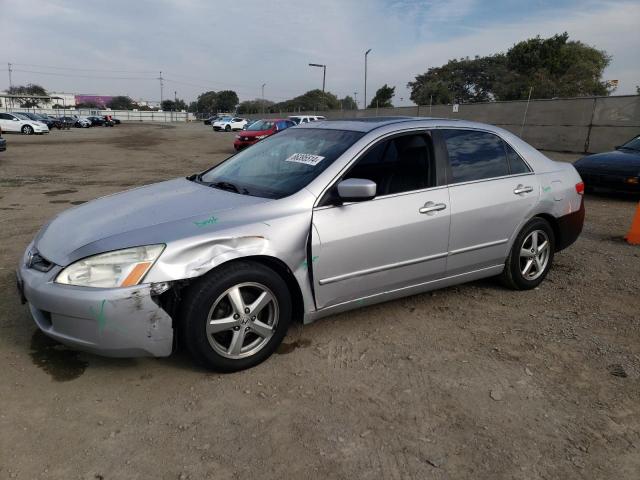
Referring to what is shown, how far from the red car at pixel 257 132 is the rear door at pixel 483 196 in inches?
530

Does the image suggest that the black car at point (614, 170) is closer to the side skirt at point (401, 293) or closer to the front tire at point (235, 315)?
the side skirt at point (401, 293)

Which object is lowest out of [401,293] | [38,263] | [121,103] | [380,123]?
[401,293]

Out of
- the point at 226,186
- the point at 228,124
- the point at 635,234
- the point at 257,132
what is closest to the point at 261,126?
the point at 257,132

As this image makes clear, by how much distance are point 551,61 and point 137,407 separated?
54.1 m

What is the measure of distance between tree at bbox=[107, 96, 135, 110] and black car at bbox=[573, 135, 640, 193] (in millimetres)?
136065

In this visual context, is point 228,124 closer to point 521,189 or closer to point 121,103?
point 521,189

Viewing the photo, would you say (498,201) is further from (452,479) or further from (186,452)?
(186,452)

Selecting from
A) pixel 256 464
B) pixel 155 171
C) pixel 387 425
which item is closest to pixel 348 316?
pixel 387 425

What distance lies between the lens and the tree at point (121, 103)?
12865 cm

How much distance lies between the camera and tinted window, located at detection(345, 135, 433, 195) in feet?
11.1

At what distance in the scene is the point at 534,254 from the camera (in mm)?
4230

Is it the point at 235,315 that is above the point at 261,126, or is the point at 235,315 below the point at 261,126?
below

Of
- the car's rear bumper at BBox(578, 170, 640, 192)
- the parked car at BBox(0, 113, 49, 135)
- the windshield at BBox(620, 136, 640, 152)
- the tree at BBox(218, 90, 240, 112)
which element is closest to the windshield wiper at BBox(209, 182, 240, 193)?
the car's rear bumper at BBox(578, 170, 640, 192)

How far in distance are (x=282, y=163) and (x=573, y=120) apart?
20975 mm
